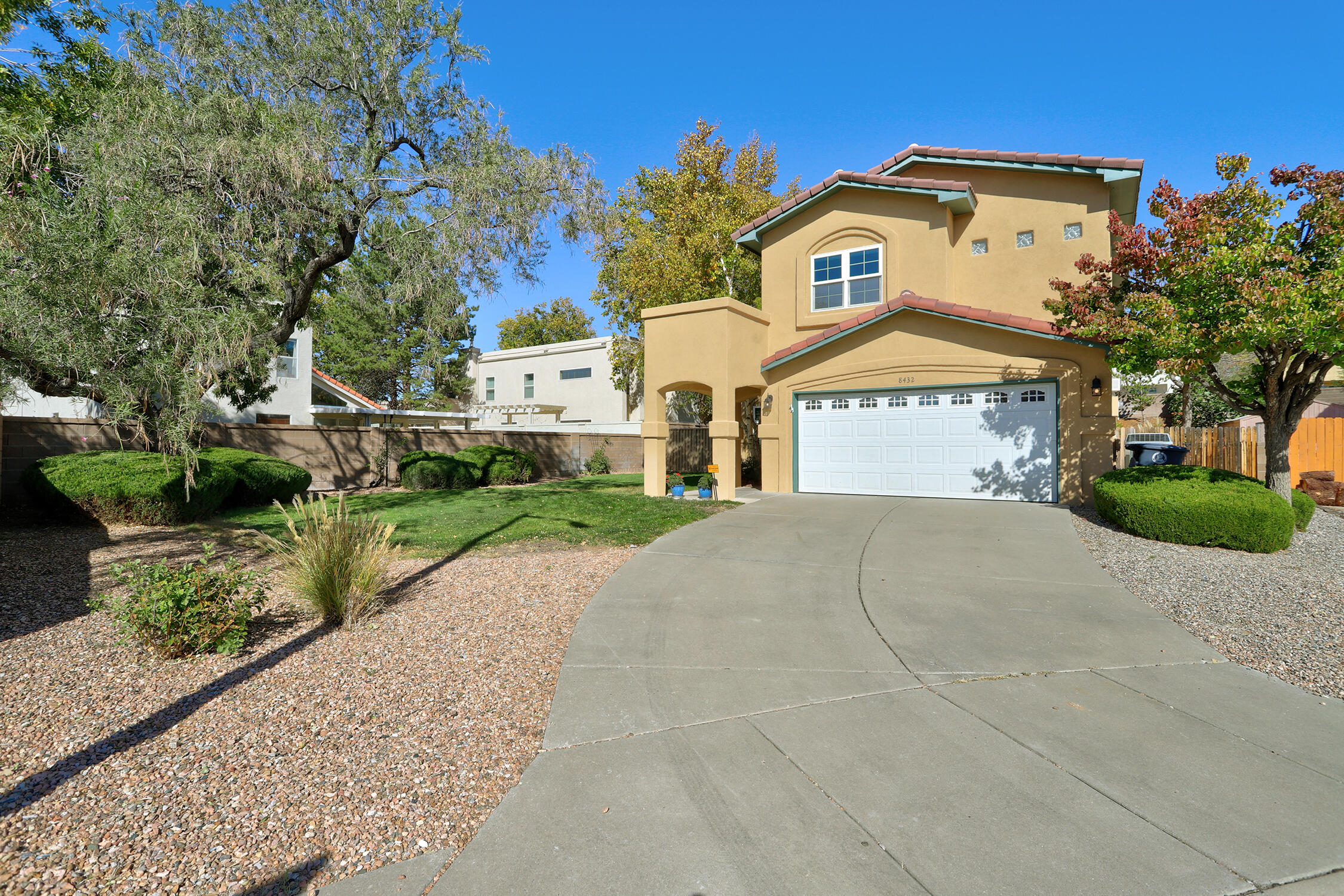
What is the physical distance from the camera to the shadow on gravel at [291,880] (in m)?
2.57

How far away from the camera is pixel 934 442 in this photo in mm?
14047

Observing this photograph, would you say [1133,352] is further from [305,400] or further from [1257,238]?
[305,400]

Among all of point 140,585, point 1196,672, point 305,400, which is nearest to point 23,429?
point 140,585

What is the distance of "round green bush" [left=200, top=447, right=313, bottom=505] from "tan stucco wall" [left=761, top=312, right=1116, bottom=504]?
10.5 metres

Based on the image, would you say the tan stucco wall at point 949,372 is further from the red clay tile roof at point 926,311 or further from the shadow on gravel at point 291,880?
the shadow on gravel at point 291,880

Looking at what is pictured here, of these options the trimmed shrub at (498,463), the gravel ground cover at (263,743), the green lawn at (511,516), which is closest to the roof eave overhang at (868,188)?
the green lawn at (511,516)

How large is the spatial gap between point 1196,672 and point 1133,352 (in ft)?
24.6

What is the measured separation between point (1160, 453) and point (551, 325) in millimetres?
39227

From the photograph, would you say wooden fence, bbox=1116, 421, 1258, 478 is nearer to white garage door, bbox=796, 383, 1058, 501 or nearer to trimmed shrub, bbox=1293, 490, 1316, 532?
white garage door, bbox=796, 383, 1058, 501

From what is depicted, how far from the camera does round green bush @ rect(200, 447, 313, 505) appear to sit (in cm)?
1312

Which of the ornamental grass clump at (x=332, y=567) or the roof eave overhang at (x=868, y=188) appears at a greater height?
the roof eave overhang at (x=868, y=188)

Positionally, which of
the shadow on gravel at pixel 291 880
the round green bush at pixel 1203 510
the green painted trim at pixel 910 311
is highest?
the green painted trim at pixel 910 311

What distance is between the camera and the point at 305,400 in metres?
23.6

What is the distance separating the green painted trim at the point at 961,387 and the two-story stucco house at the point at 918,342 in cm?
3
